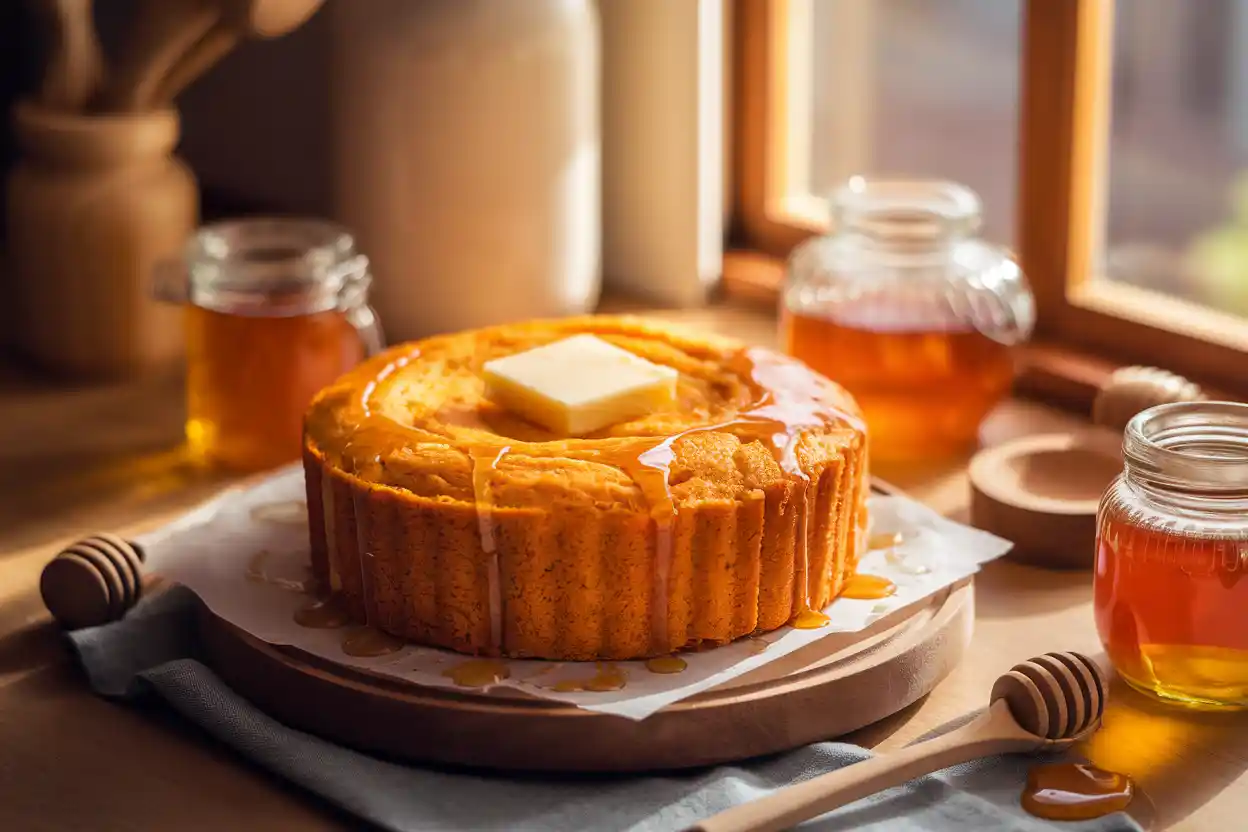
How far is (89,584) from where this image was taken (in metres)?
1.08

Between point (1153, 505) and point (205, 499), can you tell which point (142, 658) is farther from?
point (1153, 505)

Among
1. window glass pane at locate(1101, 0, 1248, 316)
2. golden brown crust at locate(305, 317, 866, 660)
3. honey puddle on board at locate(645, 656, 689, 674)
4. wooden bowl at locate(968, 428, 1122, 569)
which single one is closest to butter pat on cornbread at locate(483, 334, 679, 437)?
golden brown crust at locate(305, 317, 866, 660)

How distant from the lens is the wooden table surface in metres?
0.90

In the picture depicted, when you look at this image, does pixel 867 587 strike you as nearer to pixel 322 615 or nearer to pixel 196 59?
pixel 322 615

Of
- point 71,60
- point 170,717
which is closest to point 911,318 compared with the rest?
point 170,717

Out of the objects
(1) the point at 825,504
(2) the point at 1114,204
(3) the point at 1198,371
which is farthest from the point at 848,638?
(2) the point at 1114,204

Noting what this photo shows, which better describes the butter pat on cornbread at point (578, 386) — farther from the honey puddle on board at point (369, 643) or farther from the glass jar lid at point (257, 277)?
the glass jar lid at point (257, 277)

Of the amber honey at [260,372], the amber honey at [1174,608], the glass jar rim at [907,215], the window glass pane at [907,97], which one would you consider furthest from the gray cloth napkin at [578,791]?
the window glass pane at [907,97]

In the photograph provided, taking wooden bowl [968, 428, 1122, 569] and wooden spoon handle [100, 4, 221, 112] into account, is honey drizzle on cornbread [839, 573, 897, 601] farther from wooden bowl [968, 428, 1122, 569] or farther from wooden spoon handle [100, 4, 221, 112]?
wooden spoon handle [100, 4, 221, 112]

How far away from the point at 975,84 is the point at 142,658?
45.3 inches

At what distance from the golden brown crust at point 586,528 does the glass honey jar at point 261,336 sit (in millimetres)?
290

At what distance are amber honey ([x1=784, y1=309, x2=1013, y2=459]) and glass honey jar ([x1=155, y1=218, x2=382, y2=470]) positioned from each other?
38 centimetres

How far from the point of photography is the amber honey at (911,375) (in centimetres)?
131

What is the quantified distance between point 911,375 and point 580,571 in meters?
0.47
